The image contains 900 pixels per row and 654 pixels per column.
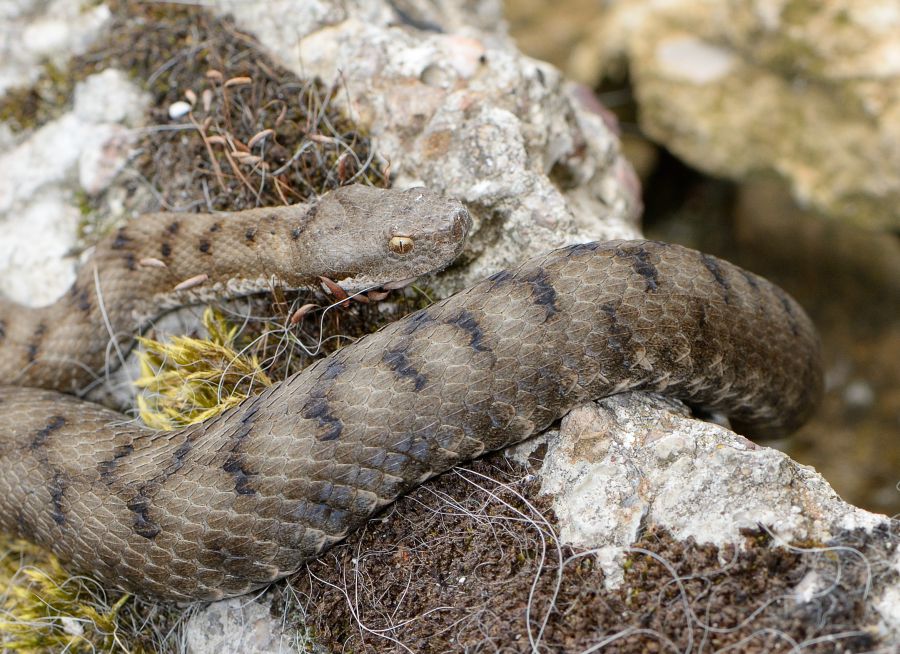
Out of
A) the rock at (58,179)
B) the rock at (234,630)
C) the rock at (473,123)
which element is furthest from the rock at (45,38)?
the rock at (234,630)

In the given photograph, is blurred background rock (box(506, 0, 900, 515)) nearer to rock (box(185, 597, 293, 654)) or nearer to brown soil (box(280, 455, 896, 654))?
Answer: brown soil (box(280, 455, 896, 654))

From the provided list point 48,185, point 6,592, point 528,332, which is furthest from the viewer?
point 48,185

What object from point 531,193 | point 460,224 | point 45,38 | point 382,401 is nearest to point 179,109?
point 45,38

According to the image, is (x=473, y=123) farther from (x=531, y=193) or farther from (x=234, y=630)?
(x=234, y=630)

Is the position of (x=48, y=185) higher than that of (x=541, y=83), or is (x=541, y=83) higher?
(x=541, y=83)

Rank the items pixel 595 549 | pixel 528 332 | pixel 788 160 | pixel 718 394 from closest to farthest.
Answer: pixel 595 549
pixel 528 332
pixel 718 394
pixel 788 160

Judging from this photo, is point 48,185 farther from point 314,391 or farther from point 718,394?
point 718,394

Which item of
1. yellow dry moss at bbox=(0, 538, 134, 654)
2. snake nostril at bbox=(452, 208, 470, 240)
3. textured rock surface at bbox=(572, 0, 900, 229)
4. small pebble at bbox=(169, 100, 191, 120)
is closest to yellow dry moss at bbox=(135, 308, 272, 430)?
yellow dry moss at bbox=(0, 538, 134, 654)

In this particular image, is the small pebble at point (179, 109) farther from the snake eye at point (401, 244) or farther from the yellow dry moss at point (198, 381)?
the snake eye at point (401, 244)

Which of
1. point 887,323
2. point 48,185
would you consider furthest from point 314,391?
point 887,323
